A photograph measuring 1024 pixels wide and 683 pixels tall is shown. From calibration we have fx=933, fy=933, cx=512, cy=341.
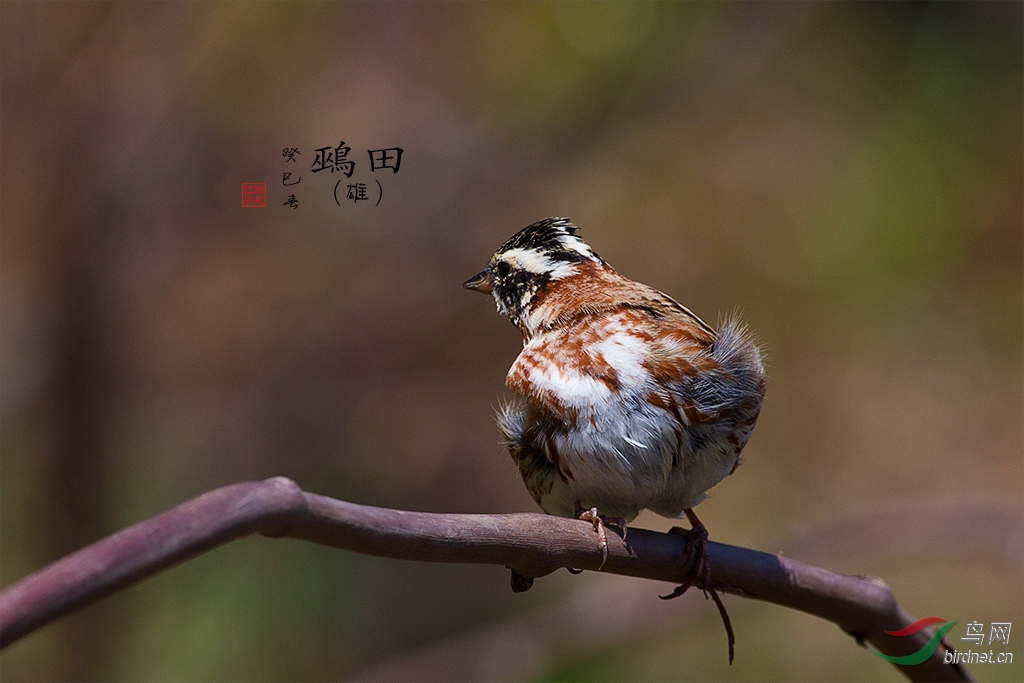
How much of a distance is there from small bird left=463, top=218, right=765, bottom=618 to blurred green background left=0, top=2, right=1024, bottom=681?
1819mm

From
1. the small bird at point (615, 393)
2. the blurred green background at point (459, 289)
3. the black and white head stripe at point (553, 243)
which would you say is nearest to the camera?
the small bird at point (615, 393)

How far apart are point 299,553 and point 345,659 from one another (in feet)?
1.70

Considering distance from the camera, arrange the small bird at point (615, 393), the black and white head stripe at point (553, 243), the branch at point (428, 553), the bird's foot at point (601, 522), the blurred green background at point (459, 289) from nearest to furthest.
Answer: the branch at point (428, 553)
the bird's foot at point (601, 522)
the small bird at point (615, 393)
the black and white head stripe at point (553, 243)
the blurred green background at point (459, 289)

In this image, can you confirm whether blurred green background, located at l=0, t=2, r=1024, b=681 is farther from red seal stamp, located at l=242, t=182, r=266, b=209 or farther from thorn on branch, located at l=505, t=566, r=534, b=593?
thorn on branch, located at l=505, t=566, r=534, b=593

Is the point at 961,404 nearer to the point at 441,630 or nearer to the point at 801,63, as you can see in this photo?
the point at 801,63

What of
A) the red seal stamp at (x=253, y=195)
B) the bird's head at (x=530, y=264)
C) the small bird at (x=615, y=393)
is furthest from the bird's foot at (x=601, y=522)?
the red seal stamp at (x=253, y=195)

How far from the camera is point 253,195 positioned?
4.61 metres

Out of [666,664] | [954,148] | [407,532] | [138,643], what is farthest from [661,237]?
[407,532]

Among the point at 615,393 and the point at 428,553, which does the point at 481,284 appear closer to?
the point at 615,393

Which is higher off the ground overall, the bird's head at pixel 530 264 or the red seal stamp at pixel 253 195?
the red seal stamp at pixel 253 195

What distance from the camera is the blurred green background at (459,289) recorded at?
12.8ft

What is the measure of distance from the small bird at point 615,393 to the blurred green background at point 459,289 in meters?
1.82

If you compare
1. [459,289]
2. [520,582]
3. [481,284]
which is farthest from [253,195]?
[520,582]

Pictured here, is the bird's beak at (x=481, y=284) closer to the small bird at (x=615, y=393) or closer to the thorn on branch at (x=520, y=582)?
the small bird at (x=615, y=393)
